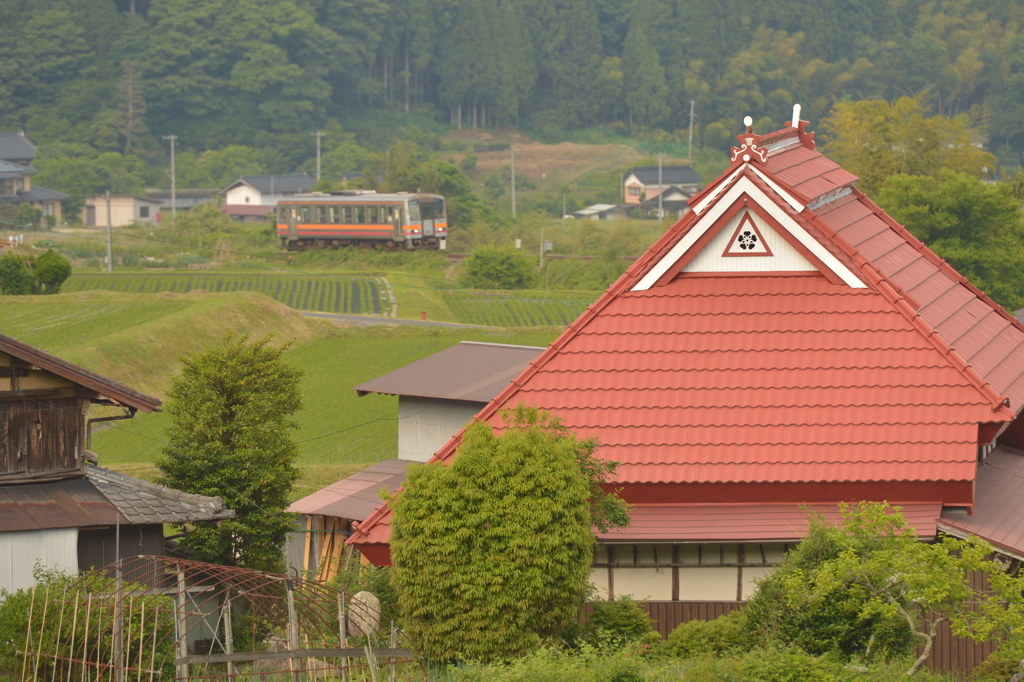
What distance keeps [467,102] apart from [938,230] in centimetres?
7962

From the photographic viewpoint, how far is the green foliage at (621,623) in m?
12.4

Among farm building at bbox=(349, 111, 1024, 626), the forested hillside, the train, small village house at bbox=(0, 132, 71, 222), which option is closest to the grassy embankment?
farm building at bbox=(349, 111, 1024, 626)

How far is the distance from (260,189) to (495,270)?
35.2 m

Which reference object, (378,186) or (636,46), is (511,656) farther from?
(636,46)

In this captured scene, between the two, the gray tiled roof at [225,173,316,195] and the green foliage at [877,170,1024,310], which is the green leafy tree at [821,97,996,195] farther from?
the gray tiled roof at [225,173,316,195]

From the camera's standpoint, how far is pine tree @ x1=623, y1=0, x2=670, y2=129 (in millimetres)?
112938

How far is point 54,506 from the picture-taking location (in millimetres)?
14266

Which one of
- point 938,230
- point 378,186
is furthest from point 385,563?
point 378,186

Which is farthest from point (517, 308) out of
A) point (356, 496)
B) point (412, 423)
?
point (356, 496)

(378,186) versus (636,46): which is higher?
(636,46)

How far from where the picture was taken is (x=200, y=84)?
99688 mm

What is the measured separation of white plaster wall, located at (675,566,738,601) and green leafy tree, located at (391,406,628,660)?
2.00 metres

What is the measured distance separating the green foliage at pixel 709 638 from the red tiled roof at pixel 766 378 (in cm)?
182

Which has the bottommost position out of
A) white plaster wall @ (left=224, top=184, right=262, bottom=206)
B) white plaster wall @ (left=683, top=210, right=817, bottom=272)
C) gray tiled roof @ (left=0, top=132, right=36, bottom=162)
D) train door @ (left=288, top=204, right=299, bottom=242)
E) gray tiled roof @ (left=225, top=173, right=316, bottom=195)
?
white plaster wall @ (left=683, top=210, right=817, bottom=272)
